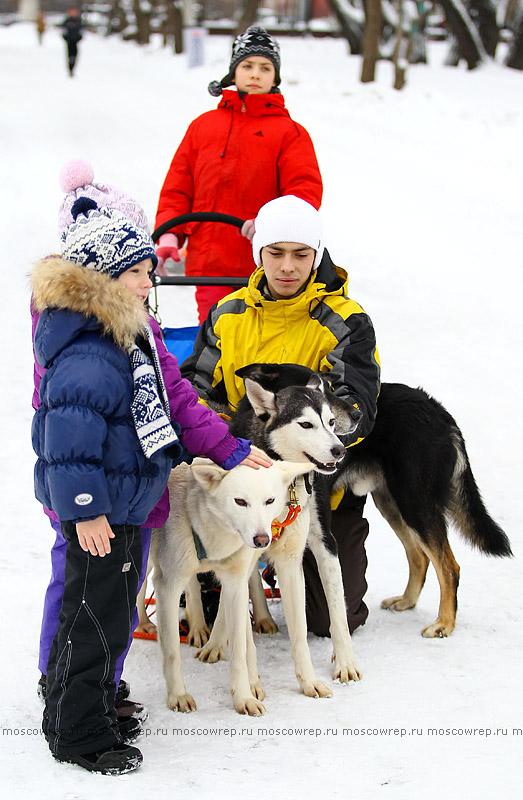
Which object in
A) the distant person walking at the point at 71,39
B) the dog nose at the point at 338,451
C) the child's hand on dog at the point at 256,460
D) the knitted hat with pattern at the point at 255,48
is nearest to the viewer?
the child's hand on dog at the point at 256,460

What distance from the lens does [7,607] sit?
338 cm

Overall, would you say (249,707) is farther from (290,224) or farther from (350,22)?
(350,22)

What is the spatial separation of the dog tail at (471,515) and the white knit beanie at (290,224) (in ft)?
3.39

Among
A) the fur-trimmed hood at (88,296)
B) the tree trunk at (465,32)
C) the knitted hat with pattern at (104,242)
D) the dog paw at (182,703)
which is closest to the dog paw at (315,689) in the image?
the dog paw at (182,703)

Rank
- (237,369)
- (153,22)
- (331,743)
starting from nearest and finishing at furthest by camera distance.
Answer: (331,743), (237,369), (153,22)

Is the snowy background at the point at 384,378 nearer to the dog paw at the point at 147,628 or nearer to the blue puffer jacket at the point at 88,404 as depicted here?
the dog paw at the point at 147,628

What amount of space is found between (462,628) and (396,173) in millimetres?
9123

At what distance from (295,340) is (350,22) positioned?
2267 cm

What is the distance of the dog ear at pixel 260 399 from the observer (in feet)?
9.08

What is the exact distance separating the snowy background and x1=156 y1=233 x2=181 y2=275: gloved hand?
109cm

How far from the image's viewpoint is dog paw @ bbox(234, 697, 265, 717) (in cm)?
267

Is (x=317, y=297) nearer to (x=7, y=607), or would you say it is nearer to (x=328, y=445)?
(x=328, y=445)

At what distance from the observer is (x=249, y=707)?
2676 millimetres

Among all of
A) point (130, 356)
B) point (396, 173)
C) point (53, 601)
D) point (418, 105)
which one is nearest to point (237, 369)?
point (130, 356)
